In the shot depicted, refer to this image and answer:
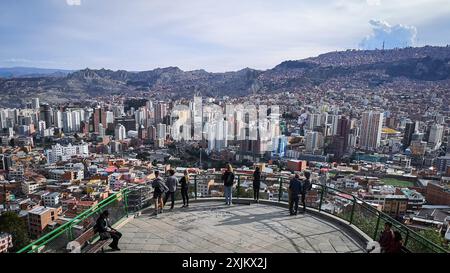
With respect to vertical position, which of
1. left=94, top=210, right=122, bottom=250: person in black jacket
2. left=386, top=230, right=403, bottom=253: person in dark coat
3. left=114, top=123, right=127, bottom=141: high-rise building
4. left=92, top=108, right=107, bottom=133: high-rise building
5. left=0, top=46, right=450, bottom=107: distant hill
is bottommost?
left=114, top=123, right=127, bottom=141: high-rise building

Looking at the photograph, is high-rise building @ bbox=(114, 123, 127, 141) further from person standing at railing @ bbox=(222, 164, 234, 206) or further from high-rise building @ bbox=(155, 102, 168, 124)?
person standing at railing @ bbox=(222, 164, 234, 206)

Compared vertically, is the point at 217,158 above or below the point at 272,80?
below

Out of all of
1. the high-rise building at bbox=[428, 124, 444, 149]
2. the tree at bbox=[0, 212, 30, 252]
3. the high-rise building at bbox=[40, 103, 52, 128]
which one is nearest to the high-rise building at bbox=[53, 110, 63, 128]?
the high-rise building at bbox=[40, 103, 52, 128]

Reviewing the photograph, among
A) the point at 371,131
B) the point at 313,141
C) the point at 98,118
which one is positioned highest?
the point at 371,131

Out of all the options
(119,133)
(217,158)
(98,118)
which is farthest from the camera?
(98,118)

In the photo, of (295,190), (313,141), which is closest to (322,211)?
(295,190)

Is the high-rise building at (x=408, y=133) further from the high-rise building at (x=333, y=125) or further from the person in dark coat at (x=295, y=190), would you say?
the person in dark coat at (x=295, y=190)

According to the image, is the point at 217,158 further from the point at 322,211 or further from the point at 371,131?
the point at 322,211
